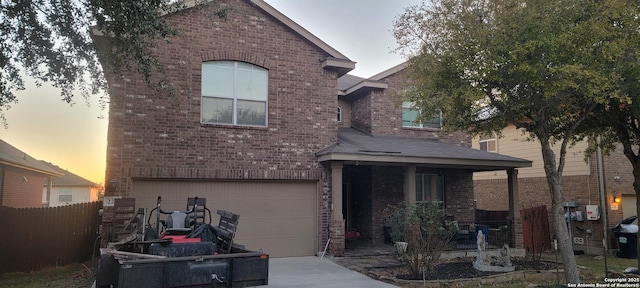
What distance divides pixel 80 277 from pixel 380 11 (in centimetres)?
1112

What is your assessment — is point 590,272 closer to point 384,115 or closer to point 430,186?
point 430,186

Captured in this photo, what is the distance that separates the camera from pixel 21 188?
21031 mm

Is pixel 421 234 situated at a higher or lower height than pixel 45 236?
higher

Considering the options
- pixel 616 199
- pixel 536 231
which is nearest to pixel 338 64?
pixel 536 231

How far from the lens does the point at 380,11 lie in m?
14.2

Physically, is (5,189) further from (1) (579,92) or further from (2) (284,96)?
(1) (579,92)

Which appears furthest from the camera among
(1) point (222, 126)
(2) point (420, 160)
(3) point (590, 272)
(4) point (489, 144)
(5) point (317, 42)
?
(4) point (489, 144)

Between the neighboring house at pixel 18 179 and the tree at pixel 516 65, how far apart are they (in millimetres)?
16442

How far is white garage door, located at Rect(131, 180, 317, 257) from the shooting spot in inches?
448

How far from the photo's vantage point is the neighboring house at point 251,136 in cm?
1120

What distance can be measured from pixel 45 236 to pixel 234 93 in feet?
20.2

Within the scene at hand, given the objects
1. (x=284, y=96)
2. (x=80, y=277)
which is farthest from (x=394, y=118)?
(x=80, y=277)

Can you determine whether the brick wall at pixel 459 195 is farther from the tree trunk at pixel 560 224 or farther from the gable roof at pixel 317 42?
the tree trunk at pixel 560 224

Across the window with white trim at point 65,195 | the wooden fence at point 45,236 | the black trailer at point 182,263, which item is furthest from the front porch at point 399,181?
the window with white trim at point 65,195
